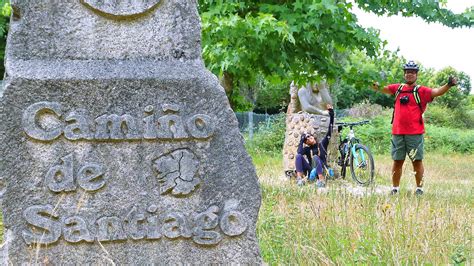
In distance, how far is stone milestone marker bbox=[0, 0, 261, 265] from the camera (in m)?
2.81

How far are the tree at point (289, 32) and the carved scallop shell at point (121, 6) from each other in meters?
2.81

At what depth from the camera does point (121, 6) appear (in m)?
2.93

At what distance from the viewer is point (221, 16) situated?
5.92 meters

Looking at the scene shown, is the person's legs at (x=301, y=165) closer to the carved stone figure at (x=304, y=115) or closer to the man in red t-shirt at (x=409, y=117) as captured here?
the carved stone figure at (x=304, y=115)

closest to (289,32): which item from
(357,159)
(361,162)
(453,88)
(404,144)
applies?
(404,144)

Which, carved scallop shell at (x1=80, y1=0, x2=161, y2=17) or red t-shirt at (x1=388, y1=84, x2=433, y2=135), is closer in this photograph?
carved scallop shell at (x1=80, y1=0, x2=161, y2=17)

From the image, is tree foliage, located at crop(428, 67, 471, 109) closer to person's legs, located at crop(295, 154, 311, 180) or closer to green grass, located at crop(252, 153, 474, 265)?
person's legs, located at crop(295, 154, 311, 180)

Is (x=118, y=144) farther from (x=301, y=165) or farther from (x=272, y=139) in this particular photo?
(x=272, y=139)

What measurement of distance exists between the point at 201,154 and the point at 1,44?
70.0ft

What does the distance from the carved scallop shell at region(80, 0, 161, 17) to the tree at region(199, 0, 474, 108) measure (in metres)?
2.81

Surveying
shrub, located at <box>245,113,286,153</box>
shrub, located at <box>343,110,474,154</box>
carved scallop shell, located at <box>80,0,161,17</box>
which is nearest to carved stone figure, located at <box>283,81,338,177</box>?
shrub, located at <box>245,113,286,153</box>

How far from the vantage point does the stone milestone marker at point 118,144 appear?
110 inches

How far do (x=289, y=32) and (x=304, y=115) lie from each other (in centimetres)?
486

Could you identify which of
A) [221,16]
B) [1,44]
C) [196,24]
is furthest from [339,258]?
[1,44]
